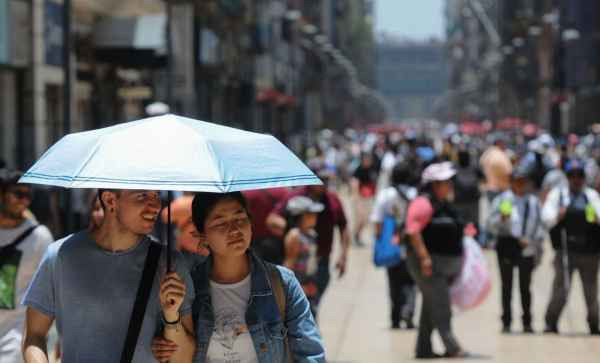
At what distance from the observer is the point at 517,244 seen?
567 inches

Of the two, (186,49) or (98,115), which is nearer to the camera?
(98,115)

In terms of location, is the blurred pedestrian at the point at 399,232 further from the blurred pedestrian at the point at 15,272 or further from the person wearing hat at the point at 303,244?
the blurred pedestrian at the point at 15,272

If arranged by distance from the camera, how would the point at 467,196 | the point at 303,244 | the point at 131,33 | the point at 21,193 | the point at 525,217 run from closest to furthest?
1. the point at 21,193
2. the point at 303,244
3. the point at 525,217
4. the point at 467,196
5. the point at 131,33

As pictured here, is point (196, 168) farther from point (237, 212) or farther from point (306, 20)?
point (306, 20)

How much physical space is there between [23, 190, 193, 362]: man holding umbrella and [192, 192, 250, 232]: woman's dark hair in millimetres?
177

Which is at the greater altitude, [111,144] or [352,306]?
[111,144]

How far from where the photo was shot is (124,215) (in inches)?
203

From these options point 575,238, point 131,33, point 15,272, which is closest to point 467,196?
point 131,33

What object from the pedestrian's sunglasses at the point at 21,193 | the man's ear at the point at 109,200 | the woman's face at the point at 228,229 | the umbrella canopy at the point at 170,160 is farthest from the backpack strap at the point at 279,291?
the pedestrian's sunglasses at the point at 21,193

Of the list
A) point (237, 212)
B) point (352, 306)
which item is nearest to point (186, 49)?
point (352, 306)

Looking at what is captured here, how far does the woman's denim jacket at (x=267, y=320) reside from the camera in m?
5.20

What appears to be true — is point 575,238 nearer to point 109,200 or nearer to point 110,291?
point 109,200

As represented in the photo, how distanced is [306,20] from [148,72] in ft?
230

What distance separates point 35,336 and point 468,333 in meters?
9.51
